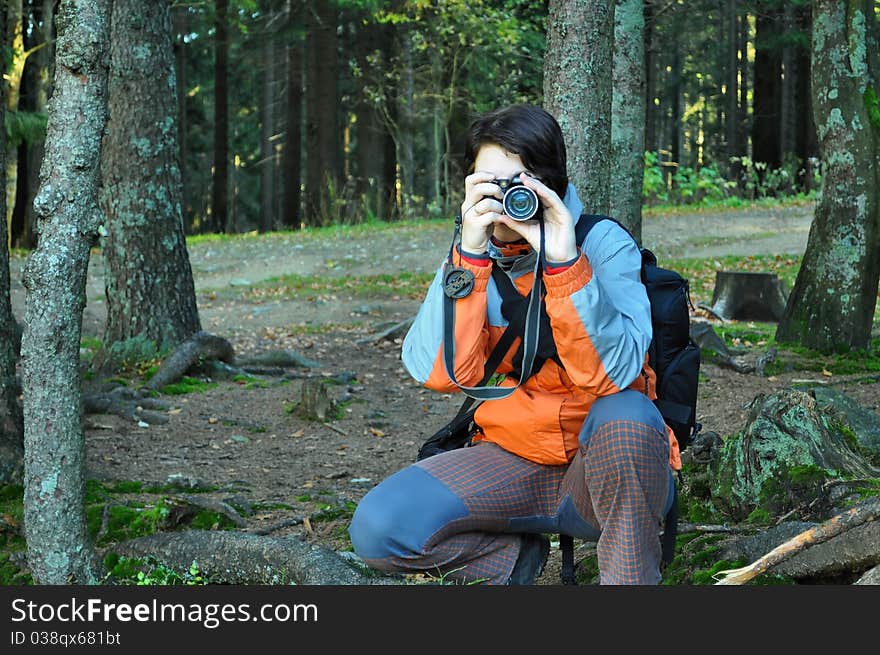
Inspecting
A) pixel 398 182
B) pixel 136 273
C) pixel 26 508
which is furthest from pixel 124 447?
pixel 398 182

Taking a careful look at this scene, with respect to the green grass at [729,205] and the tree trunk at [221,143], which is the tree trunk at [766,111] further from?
the tree trunk at [221,143]

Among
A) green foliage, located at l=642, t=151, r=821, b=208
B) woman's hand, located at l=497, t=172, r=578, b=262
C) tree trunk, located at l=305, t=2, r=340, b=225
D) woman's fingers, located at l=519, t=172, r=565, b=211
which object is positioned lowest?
woman's hand, located at l=497, t=172, r=578, b=262

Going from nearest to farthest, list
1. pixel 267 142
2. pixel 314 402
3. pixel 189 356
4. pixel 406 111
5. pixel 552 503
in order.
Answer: pixel 552 503 → pixel 314 402 → pixel 189 356 → pixel 406 111 → pixel 267 142

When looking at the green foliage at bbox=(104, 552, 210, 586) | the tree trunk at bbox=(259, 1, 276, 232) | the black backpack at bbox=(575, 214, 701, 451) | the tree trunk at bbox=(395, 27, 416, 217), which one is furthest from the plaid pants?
the tree trunk at bbox=(259, 1, 276, 232)

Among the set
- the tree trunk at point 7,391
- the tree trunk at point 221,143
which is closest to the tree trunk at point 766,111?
the tree trunk at point 221,143

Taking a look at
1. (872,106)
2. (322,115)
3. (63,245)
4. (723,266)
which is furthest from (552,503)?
(322,115)

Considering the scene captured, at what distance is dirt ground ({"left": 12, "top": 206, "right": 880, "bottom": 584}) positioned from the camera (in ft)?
19.8

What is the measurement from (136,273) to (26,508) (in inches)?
195

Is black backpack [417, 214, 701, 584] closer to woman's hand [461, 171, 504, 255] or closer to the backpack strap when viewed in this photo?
the backpack strap

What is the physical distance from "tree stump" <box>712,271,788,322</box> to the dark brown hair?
8.12 metres

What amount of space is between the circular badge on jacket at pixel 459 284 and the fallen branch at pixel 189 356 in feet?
16.7

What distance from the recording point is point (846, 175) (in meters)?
7.88

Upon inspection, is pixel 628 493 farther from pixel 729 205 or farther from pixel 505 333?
pixel 729 205

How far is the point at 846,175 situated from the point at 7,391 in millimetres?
6042
